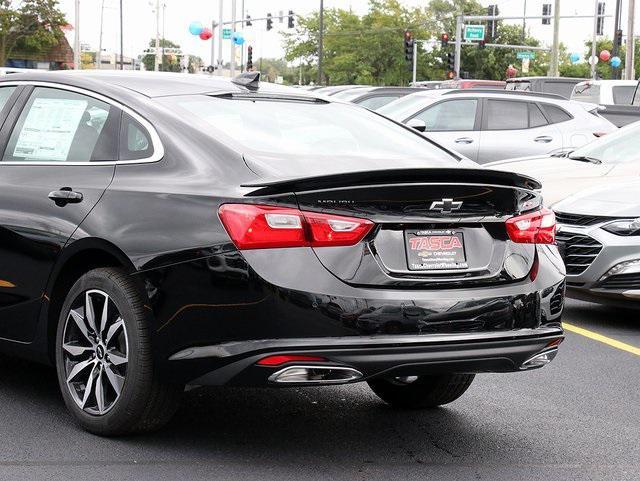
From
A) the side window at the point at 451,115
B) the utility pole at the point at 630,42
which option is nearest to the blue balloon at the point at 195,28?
the utility pole at the point at 630,42

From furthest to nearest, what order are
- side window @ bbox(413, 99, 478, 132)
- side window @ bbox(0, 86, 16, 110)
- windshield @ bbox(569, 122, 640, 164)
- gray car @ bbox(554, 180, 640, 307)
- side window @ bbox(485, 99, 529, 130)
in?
side window @ bbox(485, 99, 529, 130) < side window @ bbox(413, 99, 478, 132) < windshield @ bbox(569, 122, 640, 164) < gray car @ bbox(554, 180, 640, 307) < side window @ bbox(0, 86, 16, 110)

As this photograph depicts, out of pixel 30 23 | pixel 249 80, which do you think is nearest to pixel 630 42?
pixel 249 80

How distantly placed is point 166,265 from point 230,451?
0.86m

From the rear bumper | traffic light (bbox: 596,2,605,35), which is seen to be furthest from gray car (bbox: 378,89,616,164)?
traffic light (bbox: 596,2,605,35)

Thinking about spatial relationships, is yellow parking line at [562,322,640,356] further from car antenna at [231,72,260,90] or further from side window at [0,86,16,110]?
side window at [0,86,16,110]

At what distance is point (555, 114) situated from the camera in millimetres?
18828

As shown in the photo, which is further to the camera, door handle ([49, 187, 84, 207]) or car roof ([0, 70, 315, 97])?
car roof ([0, 70, 315, 97])

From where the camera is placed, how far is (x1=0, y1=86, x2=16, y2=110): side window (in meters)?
6.31

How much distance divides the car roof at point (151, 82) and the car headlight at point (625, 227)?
3424 millimetres

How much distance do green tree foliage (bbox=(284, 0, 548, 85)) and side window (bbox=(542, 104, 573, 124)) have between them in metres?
71.9

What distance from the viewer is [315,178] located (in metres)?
4.73

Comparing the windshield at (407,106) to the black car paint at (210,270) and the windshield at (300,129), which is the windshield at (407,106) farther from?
the black car paint at (210,270)

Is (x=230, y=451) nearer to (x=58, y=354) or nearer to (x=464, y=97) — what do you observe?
(x=58, y=354)

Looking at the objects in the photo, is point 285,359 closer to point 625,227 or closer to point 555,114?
point 625,227
